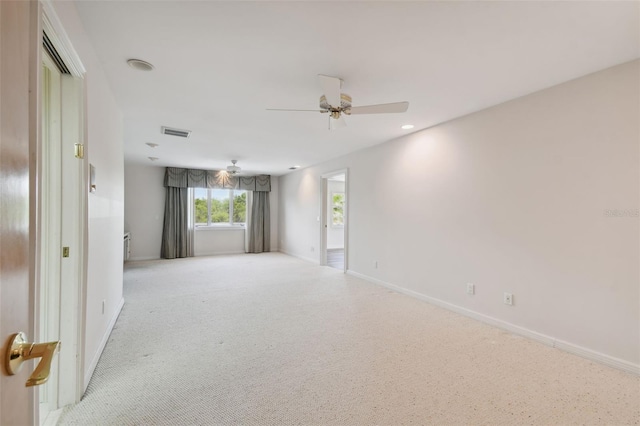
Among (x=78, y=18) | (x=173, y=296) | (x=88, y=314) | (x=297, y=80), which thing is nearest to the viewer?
(x=78, y=18)

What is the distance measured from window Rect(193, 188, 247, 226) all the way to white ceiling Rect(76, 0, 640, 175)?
4556mm

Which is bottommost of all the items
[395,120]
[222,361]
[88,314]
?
[222,361]

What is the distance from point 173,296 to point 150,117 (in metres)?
2.38

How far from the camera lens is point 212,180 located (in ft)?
25.1

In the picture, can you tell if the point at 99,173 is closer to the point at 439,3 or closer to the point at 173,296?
the point at 173,296

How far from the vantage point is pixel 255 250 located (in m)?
8.18

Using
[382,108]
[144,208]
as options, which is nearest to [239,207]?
[144,208]

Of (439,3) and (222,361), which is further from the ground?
(439,3)

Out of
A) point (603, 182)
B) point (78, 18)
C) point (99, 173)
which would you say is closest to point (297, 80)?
point (78, 18)

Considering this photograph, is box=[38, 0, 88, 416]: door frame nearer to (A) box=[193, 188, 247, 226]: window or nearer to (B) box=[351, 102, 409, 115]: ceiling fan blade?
(B) box=[351, 102, 409, 115]: ceiling fan blade

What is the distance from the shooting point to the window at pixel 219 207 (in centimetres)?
781

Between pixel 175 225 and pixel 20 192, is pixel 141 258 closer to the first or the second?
pixel 175 225

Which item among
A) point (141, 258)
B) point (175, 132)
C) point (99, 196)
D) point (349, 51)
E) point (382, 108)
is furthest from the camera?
point (141, 258)

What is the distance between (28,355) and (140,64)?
2.36 meters
